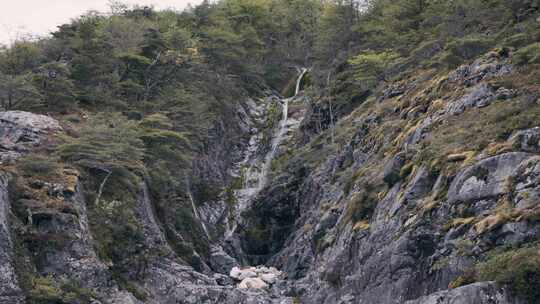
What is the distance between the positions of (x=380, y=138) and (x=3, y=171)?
52.7 ft

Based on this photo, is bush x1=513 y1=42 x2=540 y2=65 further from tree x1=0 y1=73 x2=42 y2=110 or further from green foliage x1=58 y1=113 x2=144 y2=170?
tree x1=0 y1=73 x2=42 y2=110

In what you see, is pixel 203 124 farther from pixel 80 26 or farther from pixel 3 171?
pixel 3 171

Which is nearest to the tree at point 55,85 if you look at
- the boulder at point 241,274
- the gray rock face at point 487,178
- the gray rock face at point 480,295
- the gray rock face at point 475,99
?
the boulder at point 241,274

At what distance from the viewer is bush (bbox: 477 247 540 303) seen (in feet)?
43.1

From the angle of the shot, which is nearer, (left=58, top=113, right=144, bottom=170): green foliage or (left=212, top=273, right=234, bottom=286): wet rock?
(left=58, top=113, right=144, bottom=170): green foliage

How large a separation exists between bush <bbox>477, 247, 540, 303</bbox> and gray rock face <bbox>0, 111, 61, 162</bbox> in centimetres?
2107

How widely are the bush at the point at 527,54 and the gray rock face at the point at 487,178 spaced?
7.15 m

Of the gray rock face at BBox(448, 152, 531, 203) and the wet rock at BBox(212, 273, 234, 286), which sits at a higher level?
the gray rock face at BBox(448, 152, 531, 203)

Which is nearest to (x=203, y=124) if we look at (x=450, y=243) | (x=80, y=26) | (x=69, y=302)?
(x=80, y=26)

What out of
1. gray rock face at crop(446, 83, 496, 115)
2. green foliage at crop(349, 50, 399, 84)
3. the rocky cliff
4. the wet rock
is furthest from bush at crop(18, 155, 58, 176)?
green foliage at crop(349, 50, 399, 84)

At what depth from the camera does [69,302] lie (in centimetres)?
2230

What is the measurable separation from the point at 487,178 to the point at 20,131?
21341 mm

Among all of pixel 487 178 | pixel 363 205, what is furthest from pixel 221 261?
pixel 487 178

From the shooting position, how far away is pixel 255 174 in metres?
44.5
